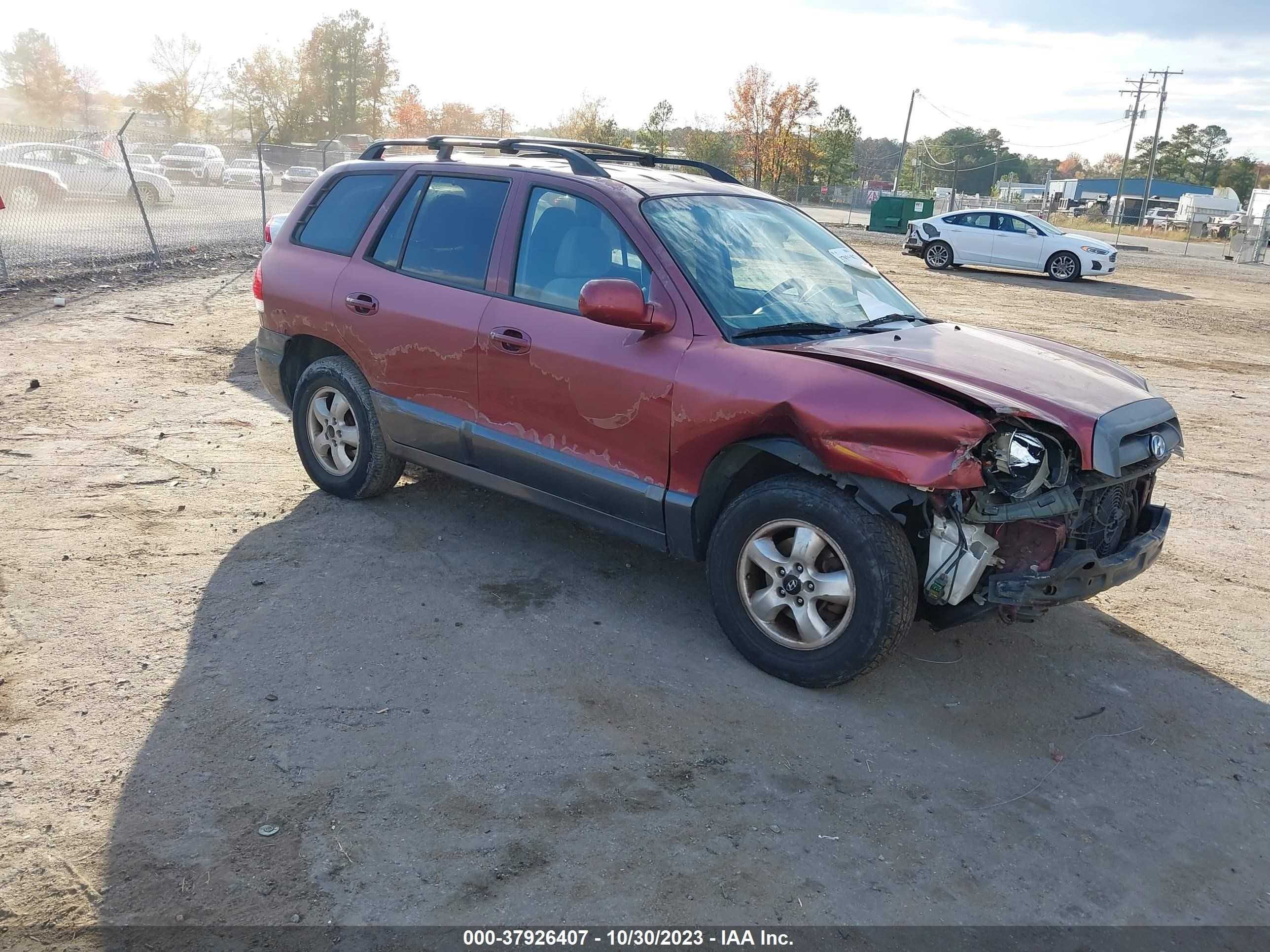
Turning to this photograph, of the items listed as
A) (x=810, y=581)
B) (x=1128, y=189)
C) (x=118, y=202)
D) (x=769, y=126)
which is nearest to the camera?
(x=810, y=581)

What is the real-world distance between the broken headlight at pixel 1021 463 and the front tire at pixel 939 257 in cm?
2152

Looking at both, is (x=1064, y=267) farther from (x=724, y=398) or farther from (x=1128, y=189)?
(x=1128, y=189)

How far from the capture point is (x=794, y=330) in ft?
14.2

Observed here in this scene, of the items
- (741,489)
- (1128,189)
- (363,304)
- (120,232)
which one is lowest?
(741,489)

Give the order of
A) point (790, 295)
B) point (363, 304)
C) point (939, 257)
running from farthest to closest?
point (939, 257) → point (363, 304) → point (790, 295)

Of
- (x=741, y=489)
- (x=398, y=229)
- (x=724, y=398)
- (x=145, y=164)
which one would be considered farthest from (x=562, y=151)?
(x=145, y=164)

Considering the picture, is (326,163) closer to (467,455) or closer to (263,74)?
(467,455)

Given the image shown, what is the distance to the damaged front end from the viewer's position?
364 centimetres

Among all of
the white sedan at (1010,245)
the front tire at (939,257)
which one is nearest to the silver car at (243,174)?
the front tire at (939,257)

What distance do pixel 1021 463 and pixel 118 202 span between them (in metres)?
17.9

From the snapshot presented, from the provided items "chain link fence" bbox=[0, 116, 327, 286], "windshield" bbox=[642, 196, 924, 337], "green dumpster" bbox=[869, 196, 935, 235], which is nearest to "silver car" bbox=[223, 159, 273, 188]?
"chain link fence" bbox=[0, 116, 327, 286]

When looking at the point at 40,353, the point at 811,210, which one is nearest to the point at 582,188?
the point at 40,353

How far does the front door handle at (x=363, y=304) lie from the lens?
527 centimetres

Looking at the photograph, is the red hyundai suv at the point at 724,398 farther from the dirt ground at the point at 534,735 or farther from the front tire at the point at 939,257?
the front tire at the point at 939,257
